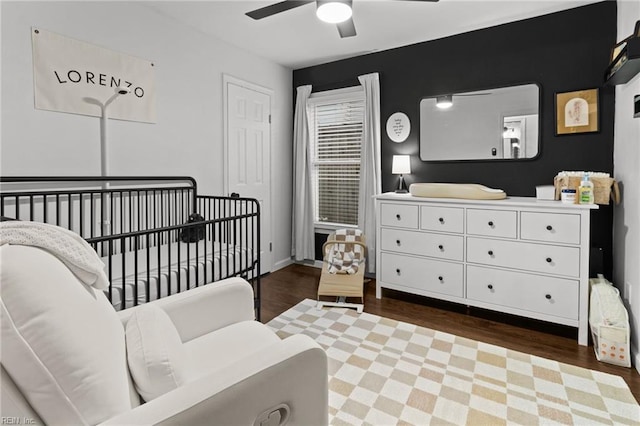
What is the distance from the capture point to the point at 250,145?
3838 millimetres

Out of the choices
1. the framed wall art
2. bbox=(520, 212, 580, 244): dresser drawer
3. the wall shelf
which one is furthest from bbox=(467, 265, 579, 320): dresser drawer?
the wall shelf

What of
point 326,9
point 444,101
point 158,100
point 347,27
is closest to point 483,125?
point 444,101

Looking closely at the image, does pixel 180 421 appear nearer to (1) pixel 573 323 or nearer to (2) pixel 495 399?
(2) pixel 495 399

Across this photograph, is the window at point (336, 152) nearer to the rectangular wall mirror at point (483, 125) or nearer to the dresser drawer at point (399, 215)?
the rectangular wall mirror at point (483, 125)

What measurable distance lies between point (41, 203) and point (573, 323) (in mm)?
3632

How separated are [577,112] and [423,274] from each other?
1.81 metres

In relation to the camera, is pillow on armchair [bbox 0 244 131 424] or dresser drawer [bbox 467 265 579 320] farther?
dresser drawer [bbox 467 265 579 320]

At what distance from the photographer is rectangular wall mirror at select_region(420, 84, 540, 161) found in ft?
9.97

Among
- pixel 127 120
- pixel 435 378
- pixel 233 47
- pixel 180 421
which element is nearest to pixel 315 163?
pixel 233 47

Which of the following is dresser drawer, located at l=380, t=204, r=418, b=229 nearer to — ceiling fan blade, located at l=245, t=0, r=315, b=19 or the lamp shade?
the lamp shade

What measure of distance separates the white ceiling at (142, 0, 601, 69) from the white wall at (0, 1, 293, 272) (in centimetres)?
18

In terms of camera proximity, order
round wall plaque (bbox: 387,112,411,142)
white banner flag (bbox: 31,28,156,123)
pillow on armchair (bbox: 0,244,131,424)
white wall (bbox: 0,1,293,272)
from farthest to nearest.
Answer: round wall plaque (bbox: 387,112,411,142) < white banner flag (bbox: 31,28,156,123) < white wall (bbox: 0,1,293,272) < pillow on armchair (bbox: 0,244,131,424)

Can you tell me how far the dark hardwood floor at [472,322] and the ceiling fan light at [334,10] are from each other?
2.24 metres

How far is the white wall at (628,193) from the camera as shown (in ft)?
Result: 6.96
